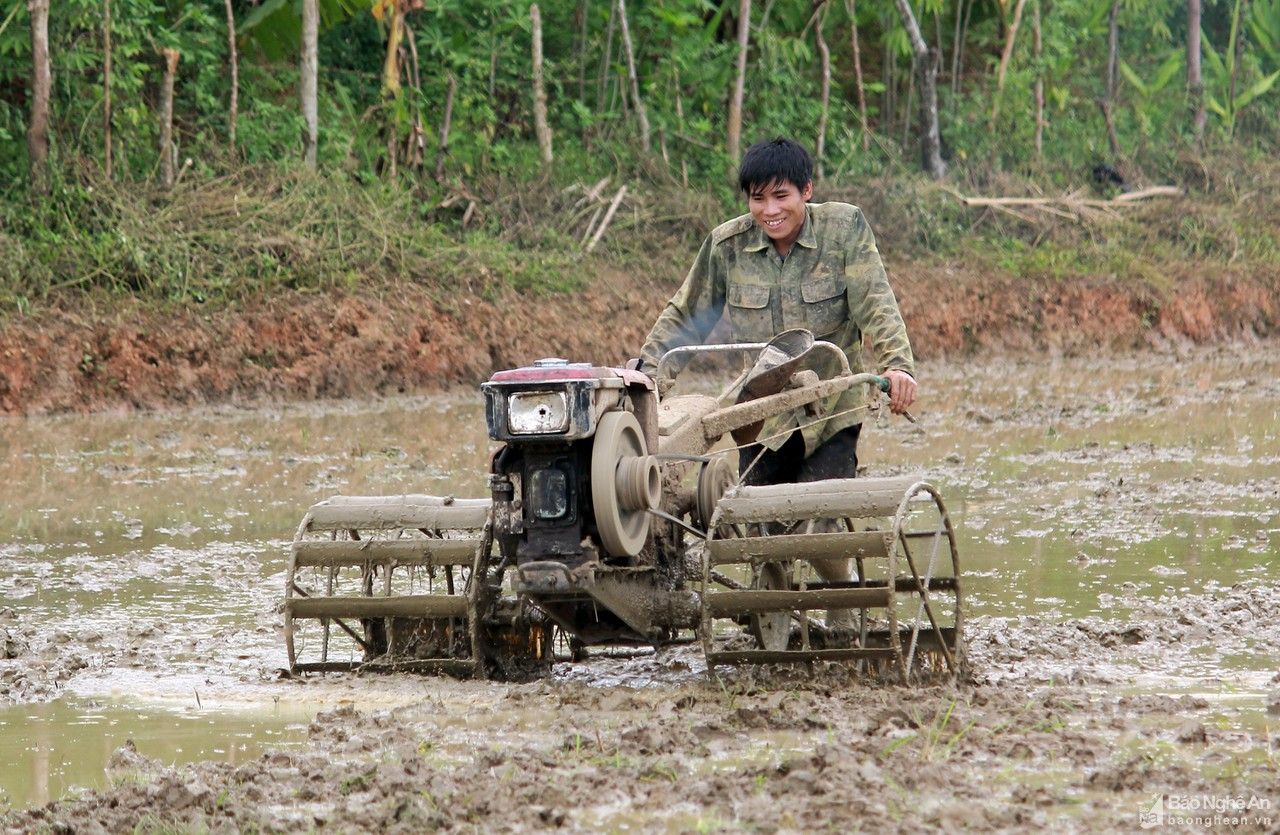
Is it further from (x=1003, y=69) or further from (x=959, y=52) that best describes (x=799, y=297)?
(x=959, y=52)

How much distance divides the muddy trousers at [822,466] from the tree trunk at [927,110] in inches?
572

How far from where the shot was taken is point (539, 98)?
1761 centimetres

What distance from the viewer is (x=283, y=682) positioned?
17.8 ft

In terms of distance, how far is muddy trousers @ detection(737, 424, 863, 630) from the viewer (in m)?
5.82

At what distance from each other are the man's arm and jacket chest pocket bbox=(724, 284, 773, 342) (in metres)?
0.30

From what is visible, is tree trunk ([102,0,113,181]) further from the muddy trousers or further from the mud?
the mud

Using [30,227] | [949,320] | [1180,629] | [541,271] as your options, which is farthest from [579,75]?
[1180,629]

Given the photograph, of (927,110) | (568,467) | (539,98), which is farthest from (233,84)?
(568,467)

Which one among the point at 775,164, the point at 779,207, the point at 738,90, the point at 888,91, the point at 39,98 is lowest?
the point at 779,207

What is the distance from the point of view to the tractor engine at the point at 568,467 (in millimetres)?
4773

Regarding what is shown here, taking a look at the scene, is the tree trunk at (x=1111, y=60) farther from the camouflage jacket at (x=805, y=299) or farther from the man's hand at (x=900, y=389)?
the man's hand at (x=900, y=389)

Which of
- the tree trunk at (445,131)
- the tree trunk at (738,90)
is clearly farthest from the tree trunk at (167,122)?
the tree trunk at (738,90)

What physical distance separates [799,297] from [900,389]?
0.57 metres

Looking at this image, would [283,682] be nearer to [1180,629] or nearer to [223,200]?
[1180,629]
